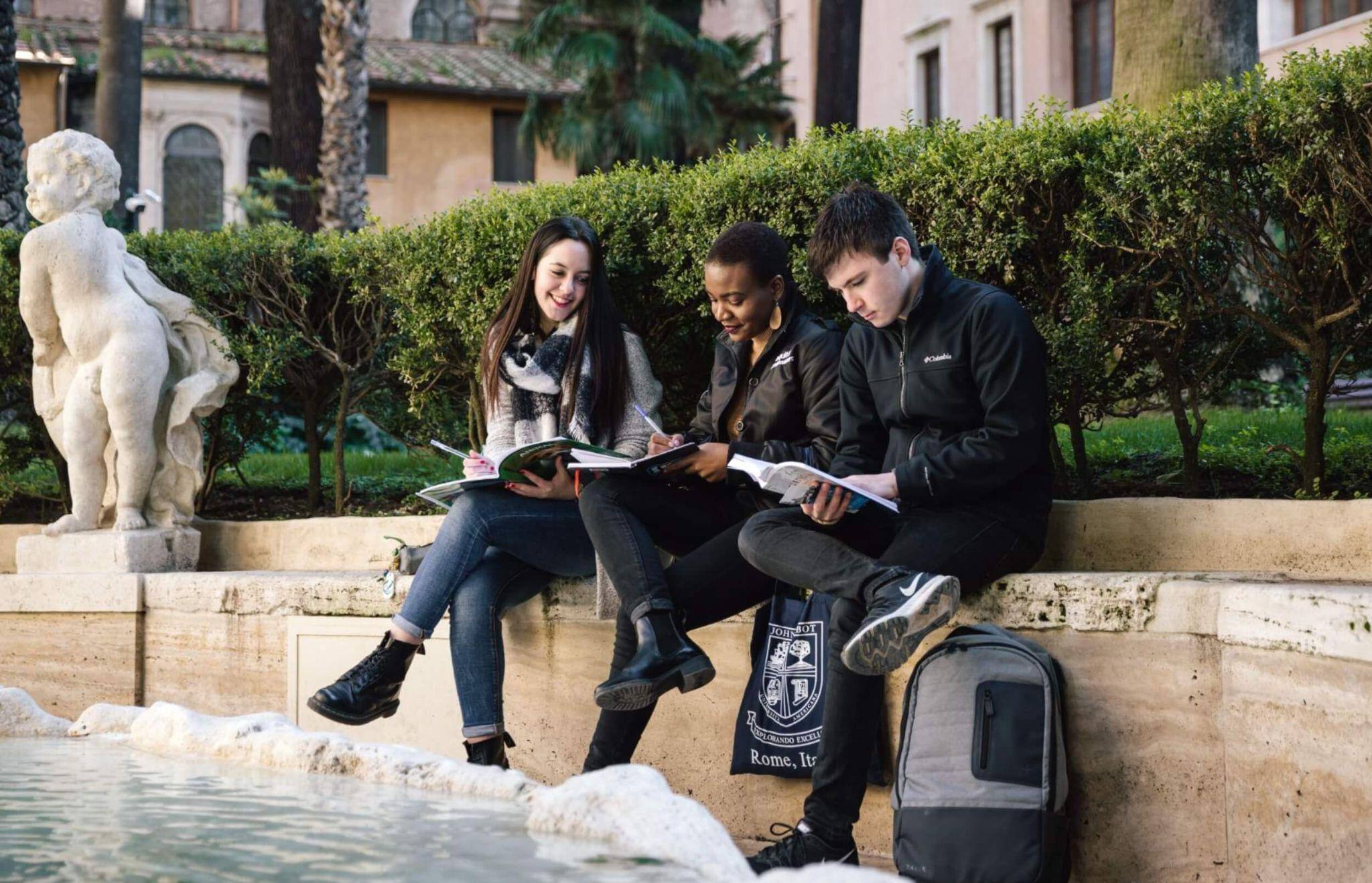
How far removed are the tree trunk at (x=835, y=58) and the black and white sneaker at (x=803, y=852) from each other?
15995 mm

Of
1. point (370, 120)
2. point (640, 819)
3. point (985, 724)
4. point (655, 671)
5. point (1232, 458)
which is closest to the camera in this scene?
point (640, 819)

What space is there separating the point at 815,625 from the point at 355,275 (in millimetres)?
3805

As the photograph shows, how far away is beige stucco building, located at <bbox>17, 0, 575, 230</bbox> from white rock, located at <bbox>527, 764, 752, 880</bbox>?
30.9 m

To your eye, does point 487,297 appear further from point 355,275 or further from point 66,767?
point 66,767

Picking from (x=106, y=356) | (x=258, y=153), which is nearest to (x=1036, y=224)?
(x=106, y=356)

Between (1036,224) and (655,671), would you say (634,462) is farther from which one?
(1036,224)

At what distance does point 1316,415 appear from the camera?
5.15 meters

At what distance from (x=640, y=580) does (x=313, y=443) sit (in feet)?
14.2

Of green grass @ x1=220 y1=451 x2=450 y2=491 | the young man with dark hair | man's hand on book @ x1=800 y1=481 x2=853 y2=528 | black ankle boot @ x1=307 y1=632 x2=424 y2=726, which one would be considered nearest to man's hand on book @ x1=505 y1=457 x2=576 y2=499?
black ankle boot @ x1=307 y1=632 x2=424 y2=726

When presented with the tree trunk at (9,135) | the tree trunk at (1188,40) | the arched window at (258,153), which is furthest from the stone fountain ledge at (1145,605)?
the arched window at (258,153)

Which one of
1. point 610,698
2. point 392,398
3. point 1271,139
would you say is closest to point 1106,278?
point 1271,139

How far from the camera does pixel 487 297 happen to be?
21.6ft

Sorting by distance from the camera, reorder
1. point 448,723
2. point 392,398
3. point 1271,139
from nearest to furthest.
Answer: point 1271,139 < point 448,723 < point 392,398

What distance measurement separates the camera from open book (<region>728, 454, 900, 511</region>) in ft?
13.6
